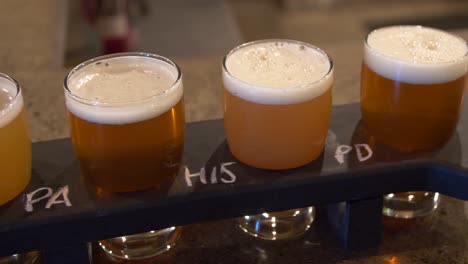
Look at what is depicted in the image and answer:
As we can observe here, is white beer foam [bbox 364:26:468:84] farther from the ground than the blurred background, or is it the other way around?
white beer foam [bbox 364:26:468:84]

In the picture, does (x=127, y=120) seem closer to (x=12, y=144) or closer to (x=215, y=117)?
(x=12, y=144)

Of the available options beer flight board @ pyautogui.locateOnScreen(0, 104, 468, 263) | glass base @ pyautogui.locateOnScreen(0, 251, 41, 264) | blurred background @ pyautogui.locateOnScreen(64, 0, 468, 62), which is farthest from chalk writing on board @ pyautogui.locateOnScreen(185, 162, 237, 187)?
blurred background @ pyautogui.locateOnScreen(64, 0, 468, 62)

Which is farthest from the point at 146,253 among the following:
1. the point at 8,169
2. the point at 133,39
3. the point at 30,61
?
the point at 133,39

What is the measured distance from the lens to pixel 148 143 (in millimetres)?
713

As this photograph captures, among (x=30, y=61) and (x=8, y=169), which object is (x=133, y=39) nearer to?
(x=30, y=61)

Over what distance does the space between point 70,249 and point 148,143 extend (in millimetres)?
154

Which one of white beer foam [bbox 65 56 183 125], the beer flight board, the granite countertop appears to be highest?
white beer foam [bbox 65 56 183 125]

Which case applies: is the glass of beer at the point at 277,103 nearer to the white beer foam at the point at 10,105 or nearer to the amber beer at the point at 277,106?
the amber beer at the point at 277,106

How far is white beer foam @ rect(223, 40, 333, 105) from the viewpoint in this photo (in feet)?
2.36

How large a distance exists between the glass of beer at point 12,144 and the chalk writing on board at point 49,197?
0.06ft

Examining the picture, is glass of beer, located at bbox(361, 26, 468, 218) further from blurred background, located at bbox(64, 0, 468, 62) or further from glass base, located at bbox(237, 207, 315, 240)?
blurred background, located at bbox(64, 0, 468, 62)

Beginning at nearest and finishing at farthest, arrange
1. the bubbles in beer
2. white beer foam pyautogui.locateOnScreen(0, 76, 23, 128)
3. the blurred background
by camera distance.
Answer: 1. white beer foam pyautogui.locateOnScreen(0, 76, 23, 128)
2. the bubbles in beer
3. the blurred background

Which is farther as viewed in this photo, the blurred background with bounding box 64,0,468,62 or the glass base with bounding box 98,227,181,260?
the blurred background with bounding box 64,0,468,62

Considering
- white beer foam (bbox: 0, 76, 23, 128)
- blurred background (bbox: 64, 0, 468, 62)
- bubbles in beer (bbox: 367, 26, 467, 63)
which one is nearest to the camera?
white beer foam (bbox: 0, 76, 23, 128)
